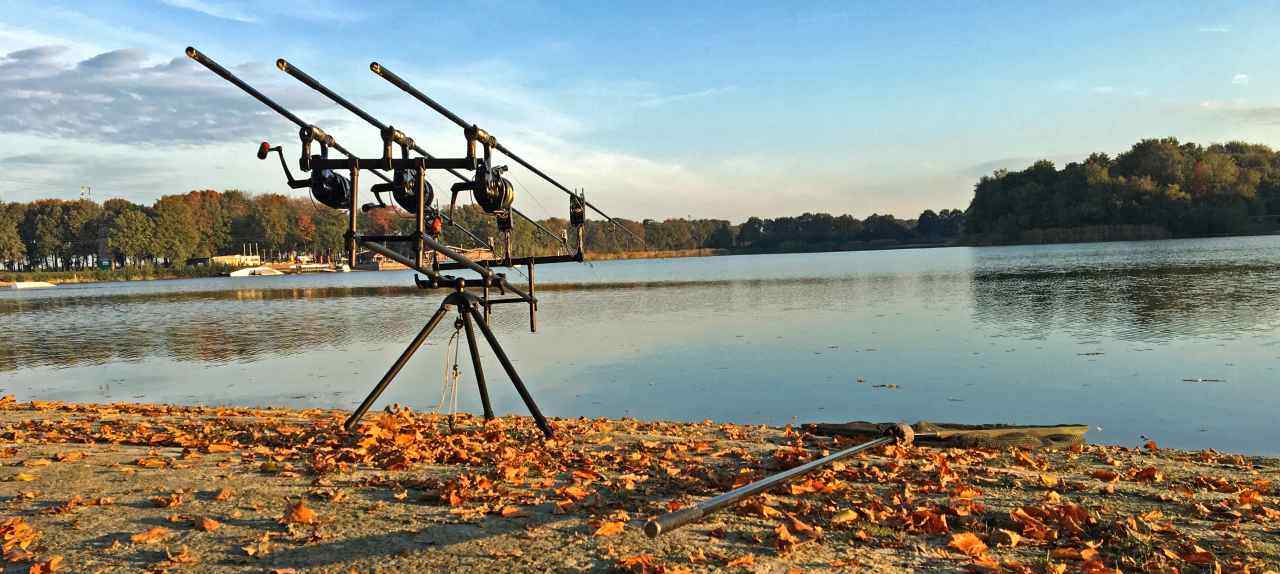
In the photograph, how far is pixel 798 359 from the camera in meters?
22.3

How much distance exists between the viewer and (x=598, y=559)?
17.3ft

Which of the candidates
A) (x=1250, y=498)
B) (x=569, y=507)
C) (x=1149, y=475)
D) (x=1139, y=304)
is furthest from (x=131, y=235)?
(x=1250, y=498)

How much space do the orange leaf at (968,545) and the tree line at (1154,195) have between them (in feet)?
588

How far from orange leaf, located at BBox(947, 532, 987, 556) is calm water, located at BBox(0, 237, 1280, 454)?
847 centimetres

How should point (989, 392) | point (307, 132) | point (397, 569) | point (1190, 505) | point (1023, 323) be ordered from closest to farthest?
1. point (397, 569)
2. point (1190, 505)
3. point (307, 132)
4. point (989, 392)
5. point (1023, 323)

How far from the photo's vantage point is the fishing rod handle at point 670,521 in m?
3.85

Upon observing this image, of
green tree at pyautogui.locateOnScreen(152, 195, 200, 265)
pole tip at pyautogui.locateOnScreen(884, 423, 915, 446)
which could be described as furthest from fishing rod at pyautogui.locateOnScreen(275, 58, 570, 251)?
green tree at pyautogui.locateOnScreen(152, 195, 200, 265)

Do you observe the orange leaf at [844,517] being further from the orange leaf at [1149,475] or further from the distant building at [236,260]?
the distant building at [236,260]

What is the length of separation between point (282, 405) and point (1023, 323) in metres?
23.4

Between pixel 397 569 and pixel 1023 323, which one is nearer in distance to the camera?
pixel 397 569

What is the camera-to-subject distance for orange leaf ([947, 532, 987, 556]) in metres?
5.49

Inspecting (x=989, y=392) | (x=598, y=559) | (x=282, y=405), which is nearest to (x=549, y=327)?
(x=282, y=405)

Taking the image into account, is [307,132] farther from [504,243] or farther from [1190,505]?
[1190,505]

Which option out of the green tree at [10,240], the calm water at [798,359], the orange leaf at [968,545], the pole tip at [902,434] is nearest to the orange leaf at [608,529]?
the orange leaf at [968,545]
